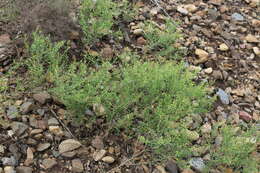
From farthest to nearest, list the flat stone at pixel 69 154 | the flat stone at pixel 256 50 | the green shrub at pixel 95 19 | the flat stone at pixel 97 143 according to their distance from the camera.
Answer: the flat stone at pixel 256 50 → the green shrub at pixel 95 19 → the flat stone at pixel 97 143 → the flat stone at pixel 69 154

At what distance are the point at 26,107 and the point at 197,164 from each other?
1379mm

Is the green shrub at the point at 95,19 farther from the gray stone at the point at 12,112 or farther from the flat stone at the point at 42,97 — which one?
the gray stone at the point at 12,112

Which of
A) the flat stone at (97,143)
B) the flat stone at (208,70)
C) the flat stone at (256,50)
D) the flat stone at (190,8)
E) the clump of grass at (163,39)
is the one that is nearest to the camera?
the flat stone at (97,143)

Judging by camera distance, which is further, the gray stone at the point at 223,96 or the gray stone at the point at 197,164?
the gray stone at the point at 223,96

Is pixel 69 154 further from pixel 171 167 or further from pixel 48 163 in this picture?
pixel 171 167

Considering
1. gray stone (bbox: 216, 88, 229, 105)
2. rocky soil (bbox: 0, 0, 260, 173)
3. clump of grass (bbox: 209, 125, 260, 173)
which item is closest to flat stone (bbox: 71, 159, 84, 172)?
rocky soil (bbox: 0, 0, 260, 173)

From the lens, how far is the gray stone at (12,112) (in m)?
2.82

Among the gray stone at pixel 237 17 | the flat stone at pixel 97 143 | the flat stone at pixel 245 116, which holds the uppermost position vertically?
the gray stone at pixel 237 17

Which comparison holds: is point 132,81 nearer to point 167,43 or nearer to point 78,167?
point 78,167

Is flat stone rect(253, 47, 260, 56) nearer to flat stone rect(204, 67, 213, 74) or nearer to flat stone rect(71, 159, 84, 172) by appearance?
flat stone rect(204, 67, 213, 74)

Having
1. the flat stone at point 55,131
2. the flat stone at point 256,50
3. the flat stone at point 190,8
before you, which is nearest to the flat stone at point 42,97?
the flat stone at point 55,131

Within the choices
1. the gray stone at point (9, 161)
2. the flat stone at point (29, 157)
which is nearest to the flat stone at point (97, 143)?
the flat stone at point (29, 157)

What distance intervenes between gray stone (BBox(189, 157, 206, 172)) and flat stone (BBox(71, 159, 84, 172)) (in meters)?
0.84

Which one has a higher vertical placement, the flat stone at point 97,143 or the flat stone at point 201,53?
the flat stone at point 201,53
